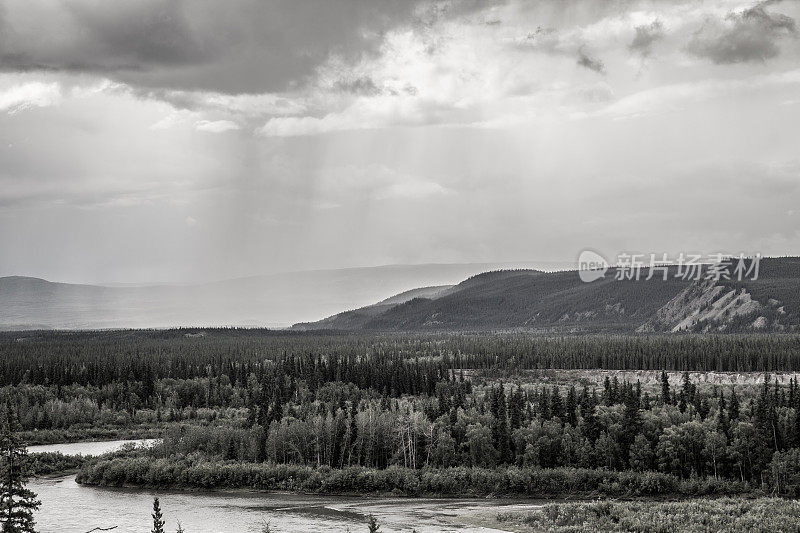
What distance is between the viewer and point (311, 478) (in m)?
108

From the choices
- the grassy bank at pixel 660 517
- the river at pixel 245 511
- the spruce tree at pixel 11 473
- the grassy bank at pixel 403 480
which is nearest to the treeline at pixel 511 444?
the grassy bank at pixel 403 480

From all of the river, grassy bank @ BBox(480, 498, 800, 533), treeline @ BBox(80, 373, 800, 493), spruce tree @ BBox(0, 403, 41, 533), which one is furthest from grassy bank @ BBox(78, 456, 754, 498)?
spruce tree @ BBox(0, 403, 41, 533)

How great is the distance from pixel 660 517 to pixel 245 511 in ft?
127

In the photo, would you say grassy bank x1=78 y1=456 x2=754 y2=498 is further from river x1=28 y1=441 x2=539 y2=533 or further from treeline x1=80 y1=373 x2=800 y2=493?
river x1=28 y1=441 x2=539 y2=533

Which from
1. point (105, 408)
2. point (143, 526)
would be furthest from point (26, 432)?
point (143, 526)

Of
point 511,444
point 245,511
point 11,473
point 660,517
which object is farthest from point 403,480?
point 11,473

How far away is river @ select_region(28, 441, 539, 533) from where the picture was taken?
3374 inches

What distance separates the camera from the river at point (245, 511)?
85.7 meters

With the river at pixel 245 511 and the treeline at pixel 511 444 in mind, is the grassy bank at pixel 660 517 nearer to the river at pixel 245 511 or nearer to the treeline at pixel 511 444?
the river at pixel 245 511

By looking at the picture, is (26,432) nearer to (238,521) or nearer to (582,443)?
(238,521)

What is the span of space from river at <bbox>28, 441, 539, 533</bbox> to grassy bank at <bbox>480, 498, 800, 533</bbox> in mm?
4694

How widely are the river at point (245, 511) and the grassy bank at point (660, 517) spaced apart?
4.69 meters

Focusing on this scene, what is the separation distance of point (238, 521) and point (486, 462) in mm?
33516

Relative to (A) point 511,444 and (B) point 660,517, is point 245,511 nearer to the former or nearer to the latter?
(A) point 511,444
